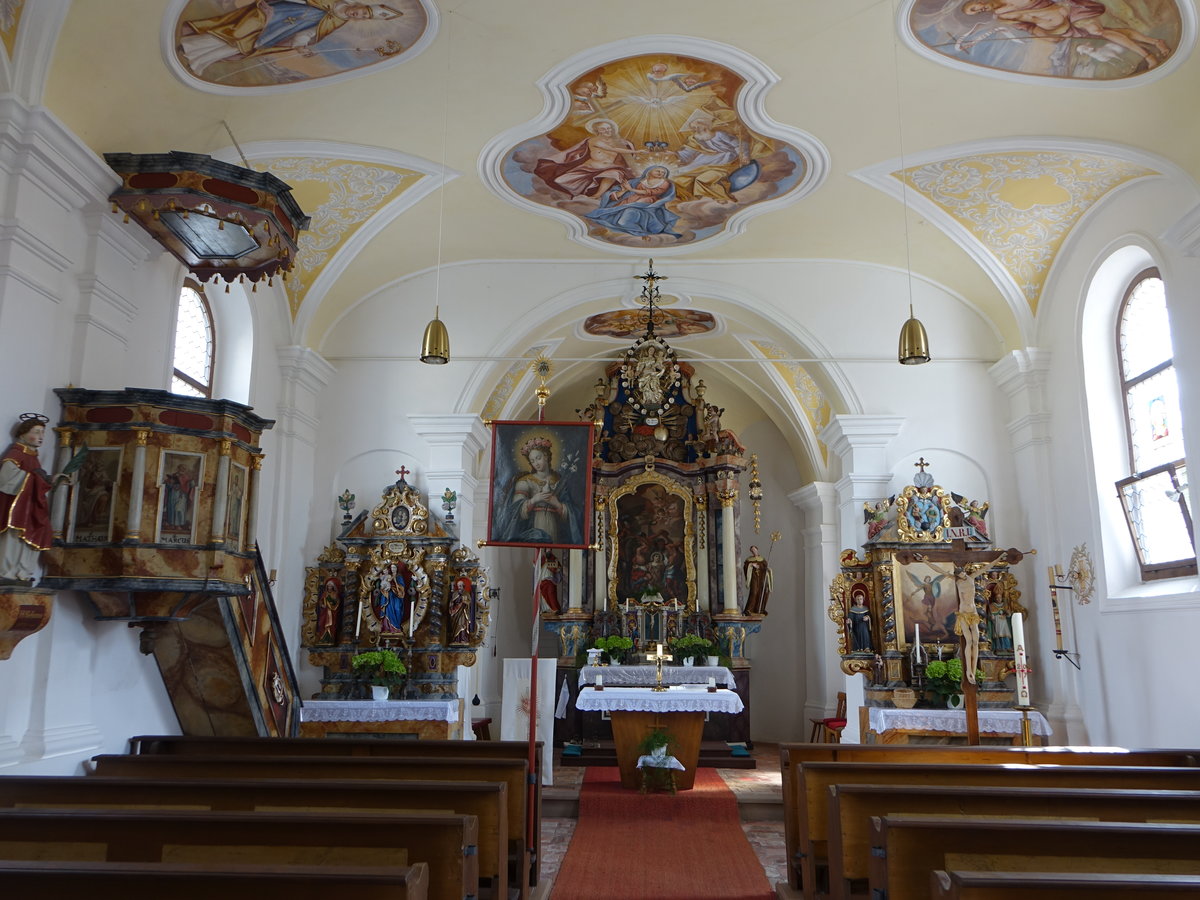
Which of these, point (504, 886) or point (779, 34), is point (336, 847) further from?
point (779, 34)

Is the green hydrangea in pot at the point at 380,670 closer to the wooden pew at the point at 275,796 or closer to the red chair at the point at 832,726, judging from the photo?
the red chair at the point at 832,726

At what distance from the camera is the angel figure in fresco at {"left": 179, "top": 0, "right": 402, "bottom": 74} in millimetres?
6875

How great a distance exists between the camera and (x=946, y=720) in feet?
33.5

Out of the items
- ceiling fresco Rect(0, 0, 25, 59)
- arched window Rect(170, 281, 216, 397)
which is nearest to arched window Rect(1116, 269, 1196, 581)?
arched window Rect(170, 281, 216, 397)

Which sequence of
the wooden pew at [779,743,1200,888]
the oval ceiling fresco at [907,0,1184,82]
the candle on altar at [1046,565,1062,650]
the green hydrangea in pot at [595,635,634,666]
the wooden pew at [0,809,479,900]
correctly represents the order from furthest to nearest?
the green hydrangea in pot at [595,635,634,666] → the candle on altar at [1046,565,1062,650] → the oval ceiling fresco at [907,0,1184,82] → the wooden pew at [779,743,1200,888] → the wooden pew at [0,809,479,900]

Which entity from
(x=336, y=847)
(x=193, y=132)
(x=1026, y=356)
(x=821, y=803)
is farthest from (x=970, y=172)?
(x=336, y=847)

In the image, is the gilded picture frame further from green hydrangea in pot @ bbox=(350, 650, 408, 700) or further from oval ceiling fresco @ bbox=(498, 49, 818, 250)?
green hydrangea in pot @ bbox=(350, 650, 408, 700)

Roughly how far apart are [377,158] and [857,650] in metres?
7.17

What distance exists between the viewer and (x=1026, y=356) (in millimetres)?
10922

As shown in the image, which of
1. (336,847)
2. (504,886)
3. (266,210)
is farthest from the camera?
(266,210)

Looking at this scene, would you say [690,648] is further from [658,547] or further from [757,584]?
[658,547]

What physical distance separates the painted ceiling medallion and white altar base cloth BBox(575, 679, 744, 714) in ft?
16.8

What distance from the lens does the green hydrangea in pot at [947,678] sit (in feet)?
33.4

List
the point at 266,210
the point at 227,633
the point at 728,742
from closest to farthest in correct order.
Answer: the point at 266,210 → the point at 227,633 → the point at 728,742
